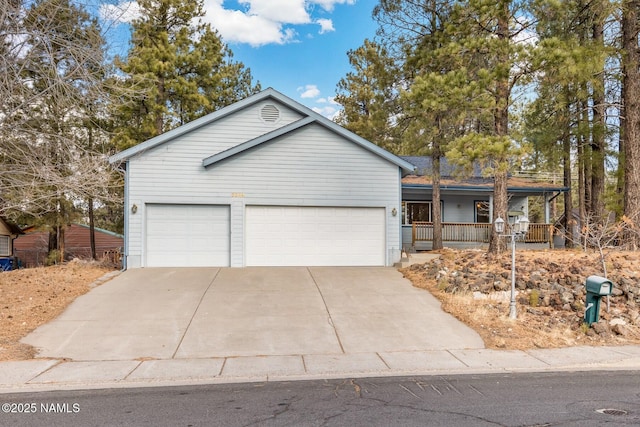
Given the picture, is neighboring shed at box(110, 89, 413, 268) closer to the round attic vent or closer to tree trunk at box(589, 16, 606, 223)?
the round attic vent

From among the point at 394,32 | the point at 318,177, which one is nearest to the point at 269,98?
the point at 318,177

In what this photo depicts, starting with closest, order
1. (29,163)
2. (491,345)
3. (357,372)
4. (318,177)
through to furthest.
→ 1. (357,372)
2. (491,345)
3. (29,163)
4. (318,177)

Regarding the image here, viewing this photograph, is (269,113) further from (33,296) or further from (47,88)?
(33,296)

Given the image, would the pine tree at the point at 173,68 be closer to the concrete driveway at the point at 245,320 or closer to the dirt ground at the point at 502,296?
the dirt ground at the point at 502,296

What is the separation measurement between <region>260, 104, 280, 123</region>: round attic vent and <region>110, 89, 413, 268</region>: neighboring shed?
0.05 meters

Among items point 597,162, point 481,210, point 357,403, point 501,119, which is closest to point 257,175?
point 501,119

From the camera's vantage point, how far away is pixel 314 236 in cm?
1339

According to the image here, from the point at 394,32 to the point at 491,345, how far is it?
12484mm

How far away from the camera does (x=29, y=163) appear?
8703 mm

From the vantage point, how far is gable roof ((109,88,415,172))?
12578 mm

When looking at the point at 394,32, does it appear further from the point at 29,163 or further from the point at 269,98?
the point at 29,163

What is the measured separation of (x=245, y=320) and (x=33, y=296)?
16.4ft

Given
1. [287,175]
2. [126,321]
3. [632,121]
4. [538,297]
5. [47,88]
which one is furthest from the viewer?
[287,175]

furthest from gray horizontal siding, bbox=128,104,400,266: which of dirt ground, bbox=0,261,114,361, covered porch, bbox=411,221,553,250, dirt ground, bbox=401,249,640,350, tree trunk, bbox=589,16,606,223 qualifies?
tree trunk, bbox=589,16,606,223
